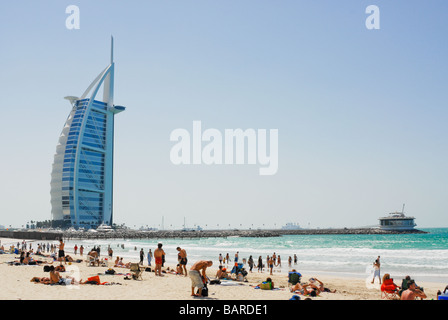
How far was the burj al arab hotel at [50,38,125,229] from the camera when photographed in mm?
134375

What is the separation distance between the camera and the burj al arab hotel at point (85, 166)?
134 meters

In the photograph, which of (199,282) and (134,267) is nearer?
(199,282)

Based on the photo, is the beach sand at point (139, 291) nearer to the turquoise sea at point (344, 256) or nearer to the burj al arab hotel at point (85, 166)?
the turquoise sea at point (344, 256)

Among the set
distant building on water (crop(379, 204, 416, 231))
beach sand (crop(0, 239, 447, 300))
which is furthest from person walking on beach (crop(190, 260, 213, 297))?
distant building on water (crop(379, 204, 416, 231))

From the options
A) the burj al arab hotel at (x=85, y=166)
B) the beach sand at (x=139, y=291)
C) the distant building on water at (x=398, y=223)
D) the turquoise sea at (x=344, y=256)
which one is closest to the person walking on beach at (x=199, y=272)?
the beach sand at (x=139, y=291)

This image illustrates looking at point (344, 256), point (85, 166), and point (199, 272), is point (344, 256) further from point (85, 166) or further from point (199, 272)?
point (85, 166)

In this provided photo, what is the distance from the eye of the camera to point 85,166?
137875mm

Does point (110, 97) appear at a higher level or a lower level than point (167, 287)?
higher

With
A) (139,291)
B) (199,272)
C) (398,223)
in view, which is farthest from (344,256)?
(398,223)

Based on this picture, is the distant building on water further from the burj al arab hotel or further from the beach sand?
the beach sand
